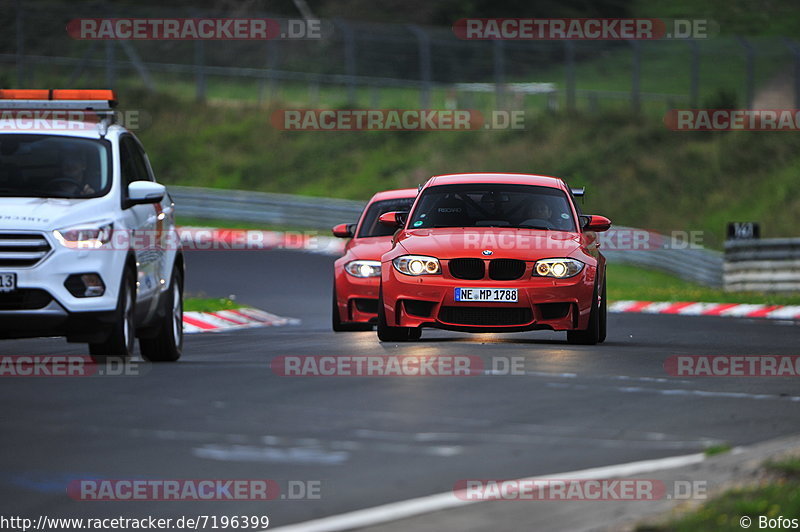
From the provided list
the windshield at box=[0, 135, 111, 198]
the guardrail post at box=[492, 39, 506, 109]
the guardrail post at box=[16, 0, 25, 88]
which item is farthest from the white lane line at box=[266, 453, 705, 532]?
the guardrail post at box=[16, 0, 25, 88]

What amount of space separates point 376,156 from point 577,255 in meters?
38.3

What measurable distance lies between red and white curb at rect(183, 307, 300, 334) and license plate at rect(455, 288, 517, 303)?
22.0 feet

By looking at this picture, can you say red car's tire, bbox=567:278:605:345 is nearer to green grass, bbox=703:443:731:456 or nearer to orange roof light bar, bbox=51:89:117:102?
orange roof light bar, bbox=51:89:117:102

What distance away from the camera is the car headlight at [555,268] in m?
14.6

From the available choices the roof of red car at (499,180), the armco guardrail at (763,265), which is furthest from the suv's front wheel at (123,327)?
the armco guardrail at (763,265)

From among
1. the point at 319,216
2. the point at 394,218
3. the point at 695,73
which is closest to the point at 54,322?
the point at 394,218

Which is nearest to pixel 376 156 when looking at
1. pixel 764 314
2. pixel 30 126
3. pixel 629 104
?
pixel 629 104

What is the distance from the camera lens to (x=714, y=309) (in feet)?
82.5

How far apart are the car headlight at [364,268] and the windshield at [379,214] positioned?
1075 mm

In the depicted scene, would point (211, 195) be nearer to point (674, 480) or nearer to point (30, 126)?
point (30, 126)

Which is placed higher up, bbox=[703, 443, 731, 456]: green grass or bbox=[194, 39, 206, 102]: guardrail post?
bbox=[194, 39, 206, 102]: guardrail post

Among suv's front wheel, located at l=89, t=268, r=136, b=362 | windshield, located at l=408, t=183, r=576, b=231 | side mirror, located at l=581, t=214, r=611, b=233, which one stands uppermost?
windshield, located at l=408, t=183, r=576, b=231

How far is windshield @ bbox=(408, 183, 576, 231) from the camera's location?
15.7 meters

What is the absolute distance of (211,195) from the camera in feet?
140
